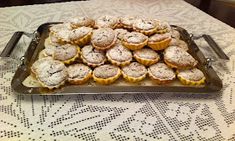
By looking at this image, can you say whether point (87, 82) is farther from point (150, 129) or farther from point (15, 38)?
point (15, 38)

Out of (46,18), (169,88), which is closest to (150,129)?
(169,88)

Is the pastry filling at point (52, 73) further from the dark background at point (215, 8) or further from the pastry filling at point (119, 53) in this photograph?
the dark background at point (215, 8)

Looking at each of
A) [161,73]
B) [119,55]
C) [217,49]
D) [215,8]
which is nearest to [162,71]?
[161,73]

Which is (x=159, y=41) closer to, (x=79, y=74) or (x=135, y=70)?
(x=135, y=70)

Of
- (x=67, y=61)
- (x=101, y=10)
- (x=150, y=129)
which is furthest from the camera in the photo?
(x=101, y=10)

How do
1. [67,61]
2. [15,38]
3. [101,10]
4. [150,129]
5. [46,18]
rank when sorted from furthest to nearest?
[101,10]
[46,18]
[15,38]
[67,61]
[150,129]

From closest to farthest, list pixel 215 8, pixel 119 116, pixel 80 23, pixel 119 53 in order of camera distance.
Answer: pixel 119 116
pixel 119 53
pixel 80 23
pixel 215 8

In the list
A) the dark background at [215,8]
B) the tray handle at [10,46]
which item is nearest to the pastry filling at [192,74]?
the tray handle at [10,46]
